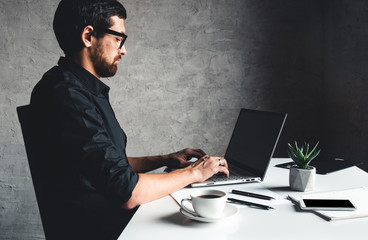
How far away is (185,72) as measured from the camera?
8.81 ft

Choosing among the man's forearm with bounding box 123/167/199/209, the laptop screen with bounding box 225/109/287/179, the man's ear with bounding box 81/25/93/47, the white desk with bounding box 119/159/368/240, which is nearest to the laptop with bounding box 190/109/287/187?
the laptop screen with bounding box 225/109/287/179

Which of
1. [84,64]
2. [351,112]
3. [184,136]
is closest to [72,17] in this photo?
[84,64]

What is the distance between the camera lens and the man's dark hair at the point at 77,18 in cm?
131

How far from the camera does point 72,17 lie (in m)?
1.31

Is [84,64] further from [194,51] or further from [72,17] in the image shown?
[194,51]

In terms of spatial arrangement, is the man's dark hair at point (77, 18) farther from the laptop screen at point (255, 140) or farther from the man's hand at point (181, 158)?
the laptop screen at point (255, 140)

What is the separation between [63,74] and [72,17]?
0.81 ft

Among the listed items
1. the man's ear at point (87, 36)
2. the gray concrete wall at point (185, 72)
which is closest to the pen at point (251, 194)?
the man's ear at point (87, 36)

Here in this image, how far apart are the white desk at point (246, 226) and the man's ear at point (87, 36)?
64 cm

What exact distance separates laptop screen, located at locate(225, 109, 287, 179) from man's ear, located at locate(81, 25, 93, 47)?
78cm

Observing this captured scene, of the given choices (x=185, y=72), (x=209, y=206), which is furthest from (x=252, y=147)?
(x=185, y=72)

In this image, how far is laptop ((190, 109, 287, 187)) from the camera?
1392 mm

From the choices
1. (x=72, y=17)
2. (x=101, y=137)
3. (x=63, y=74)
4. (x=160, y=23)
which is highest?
(x=160, y=23)

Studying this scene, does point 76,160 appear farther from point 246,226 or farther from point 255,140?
point 255,140
